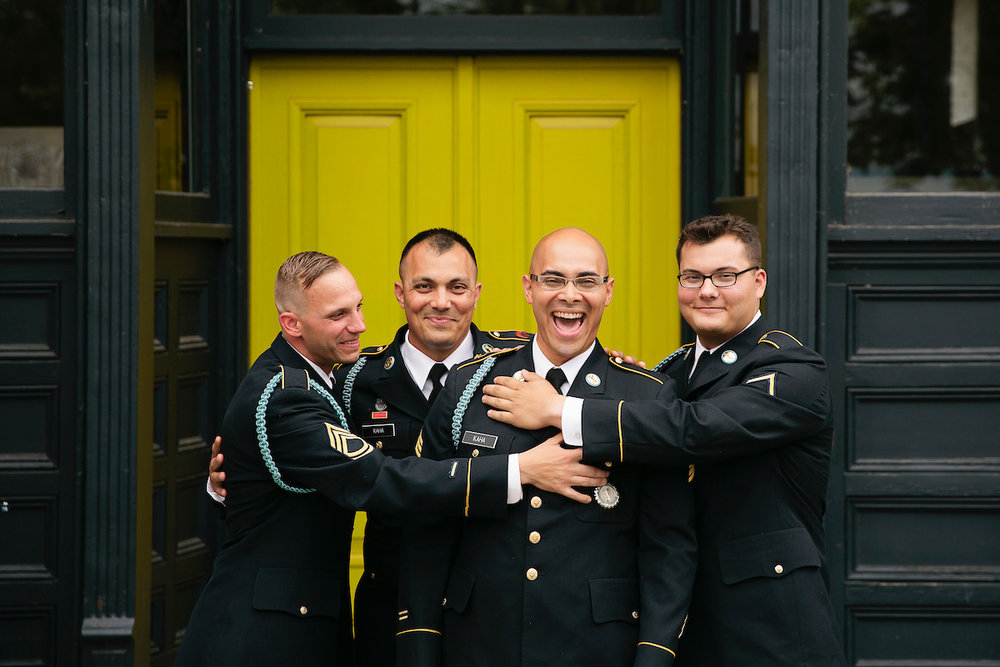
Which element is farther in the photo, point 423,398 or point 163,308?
point 163,308

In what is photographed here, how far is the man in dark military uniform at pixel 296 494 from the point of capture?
9.59ft

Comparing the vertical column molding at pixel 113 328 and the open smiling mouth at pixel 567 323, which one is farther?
the vertical column molding at pixel 113 328

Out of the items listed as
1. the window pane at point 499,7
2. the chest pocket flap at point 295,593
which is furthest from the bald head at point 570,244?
the window pane at point 499,7

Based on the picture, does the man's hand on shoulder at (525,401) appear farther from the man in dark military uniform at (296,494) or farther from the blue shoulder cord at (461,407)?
the man in dark military uniform at (296,494)

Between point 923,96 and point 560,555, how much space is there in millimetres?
2946

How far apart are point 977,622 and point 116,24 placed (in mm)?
4042

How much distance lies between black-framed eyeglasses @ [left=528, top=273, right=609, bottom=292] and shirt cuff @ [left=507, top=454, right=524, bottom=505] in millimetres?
475

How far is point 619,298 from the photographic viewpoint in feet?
16.2

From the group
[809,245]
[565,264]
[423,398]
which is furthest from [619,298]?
[565,264]

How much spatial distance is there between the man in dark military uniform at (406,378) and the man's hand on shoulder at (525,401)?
0.54m

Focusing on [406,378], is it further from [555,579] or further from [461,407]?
[555,579]

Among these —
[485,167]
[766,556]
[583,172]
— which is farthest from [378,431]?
[583,172]

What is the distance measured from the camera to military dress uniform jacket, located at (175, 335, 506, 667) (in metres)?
2.92

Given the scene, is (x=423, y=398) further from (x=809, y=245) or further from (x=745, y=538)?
(x=809, y=245)
